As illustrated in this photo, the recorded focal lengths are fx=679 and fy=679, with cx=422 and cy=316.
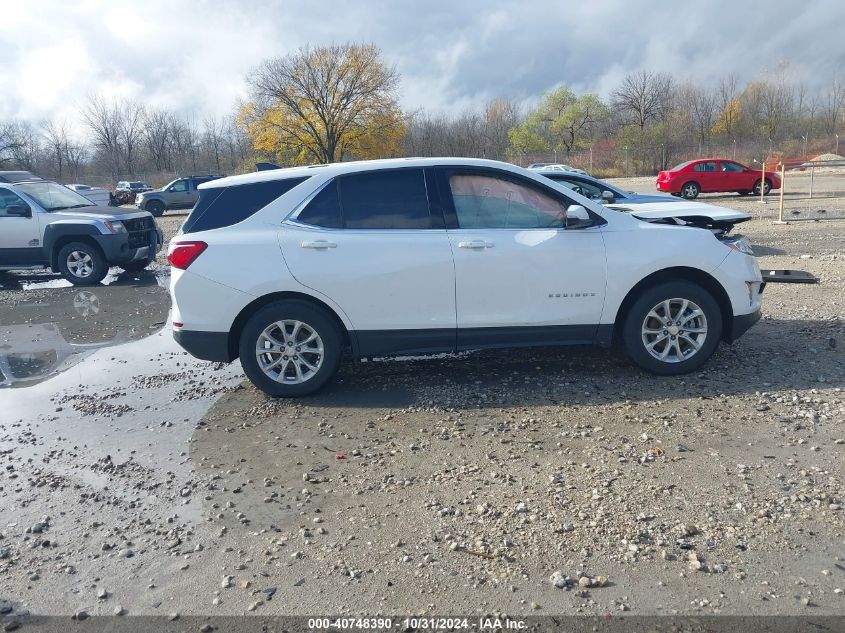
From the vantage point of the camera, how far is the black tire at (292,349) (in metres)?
5.46

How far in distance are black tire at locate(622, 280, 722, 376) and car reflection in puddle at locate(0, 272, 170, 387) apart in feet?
18.5

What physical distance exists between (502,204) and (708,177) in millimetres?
23894

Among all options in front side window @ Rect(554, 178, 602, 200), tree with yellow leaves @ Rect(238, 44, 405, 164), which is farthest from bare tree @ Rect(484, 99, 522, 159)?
front side window @ Rect(554, 178, 602, 200)

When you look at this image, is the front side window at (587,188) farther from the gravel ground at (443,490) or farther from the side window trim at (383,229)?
the side window trim at (383,229)

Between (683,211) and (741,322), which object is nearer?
(741,322)

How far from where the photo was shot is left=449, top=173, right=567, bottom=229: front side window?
18.2ft

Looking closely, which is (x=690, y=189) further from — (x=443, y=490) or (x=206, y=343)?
(x=443, y=490)

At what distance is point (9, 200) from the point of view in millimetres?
12117

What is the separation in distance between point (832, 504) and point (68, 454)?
4.85 metres

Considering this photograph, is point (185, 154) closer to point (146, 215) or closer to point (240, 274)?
point (146, 215)

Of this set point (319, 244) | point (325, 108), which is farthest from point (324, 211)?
point (325, 108)

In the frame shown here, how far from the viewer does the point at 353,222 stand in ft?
18.2

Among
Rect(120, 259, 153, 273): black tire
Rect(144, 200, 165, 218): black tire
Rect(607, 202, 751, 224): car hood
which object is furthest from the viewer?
Rect(144, 200, 165, 218): black tire

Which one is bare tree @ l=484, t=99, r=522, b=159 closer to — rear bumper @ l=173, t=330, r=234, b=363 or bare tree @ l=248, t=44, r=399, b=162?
bare tree @ l=248, t=44, r=399, b=162
